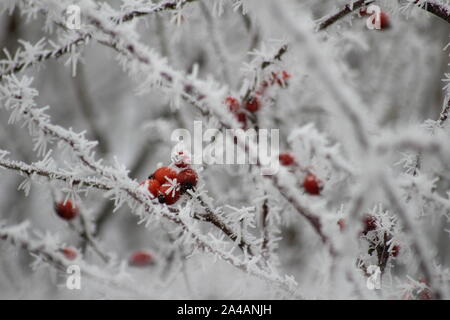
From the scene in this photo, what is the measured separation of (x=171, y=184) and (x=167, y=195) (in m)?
0.04

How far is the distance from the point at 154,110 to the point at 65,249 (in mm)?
2105

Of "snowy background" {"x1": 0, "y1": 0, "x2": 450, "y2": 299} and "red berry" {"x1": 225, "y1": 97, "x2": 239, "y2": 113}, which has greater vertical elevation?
"red berry" {"x1": 225, "y1": 97, "x2": 239, "y2": 113}

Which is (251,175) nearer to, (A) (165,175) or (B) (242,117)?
(B) (242,117)

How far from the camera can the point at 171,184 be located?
106 cm

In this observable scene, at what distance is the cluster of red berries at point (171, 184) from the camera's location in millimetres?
1075

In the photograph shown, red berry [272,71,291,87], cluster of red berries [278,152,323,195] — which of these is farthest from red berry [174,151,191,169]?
red berry [272,71,291,87]

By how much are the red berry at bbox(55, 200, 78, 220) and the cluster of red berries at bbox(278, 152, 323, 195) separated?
82 centimetres

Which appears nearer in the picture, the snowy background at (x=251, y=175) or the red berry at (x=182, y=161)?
the snowy background at (x=251, y=175)

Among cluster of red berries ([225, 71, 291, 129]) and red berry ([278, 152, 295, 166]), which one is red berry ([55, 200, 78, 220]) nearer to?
cluster of red berries ([225, 71, 291, 129])

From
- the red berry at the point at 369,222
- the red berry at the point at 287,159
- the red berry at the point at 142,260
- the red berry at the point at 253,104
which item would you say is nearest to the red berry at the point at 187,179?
the red berry at the point at 287,159

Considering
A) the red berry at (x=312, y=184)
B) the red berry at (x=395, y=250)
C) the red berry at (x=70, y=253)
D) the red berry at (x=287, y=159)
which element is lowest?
the red berry at (x=395, y=250)

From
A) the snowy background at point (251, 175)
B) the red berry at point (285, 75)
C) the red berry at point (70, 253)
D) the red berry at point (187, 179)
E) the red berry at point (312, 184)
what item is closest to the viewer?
the snowy background at point (251, 175)

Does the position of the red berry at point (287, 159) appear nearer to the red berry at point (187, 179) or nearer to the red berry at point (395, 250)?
the red berry at point (187, 179)

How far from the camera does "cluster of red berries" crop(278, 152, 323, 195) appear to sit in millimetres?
977
